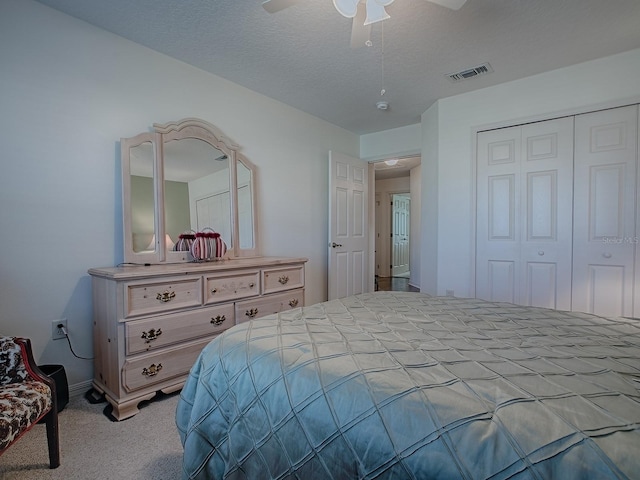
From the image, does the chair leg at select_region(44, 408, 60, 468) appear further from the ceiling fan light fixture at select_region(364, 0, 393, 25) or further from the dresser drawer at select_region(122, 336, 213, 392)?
the ceiling fan light fixture at select_region(364, 0, 393, 25)

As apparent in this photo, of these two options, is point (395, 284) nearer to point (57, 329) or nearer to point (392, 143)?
point (392, 143)

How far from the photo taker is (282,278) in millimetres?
2832

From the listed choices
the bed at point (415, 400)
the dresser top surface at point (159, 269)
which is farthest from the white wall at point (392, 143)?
the bed at point (415, 400)

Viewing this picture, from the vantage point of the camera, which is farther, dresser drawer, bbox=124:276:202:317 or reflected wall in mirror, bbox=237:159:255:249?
reflected wall in mirror, bbox=237:159:255:249

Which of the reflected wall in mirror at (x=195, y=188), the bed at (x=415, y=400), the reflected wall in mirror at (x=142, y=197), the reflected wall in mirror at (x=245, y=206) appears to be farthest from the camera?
the reflected wall in mirror at (x=245, y=206)

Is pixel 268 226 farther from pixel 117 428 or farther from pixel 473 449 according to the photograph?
pixel 473 449

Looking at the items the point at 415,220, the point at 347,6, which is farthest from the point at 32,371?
the point at 415,220

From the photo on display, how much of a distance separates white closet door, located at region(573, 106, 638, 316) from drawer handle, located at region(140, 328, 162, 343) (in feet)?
11.4

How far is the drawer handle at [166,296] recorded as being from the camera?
2.01m

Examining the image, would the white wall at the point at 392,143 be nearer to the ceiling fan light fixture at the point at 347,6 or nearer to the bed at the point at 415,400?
the ceiling fan light fixture at the point at 347,6

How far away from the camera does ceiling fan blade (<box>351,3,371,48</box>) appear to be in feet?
5.83

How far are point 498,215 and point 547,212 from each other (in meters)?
0.42

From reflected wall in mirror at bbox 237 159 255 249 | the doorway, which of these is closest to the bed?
reflected wall in mirror at bbox 237 159 255 249

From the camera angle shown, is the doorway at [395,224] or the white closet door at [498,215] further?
the doorway at [395,224]
